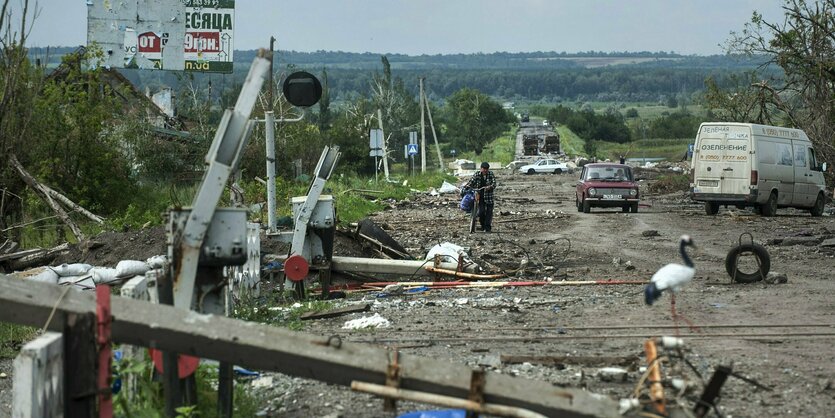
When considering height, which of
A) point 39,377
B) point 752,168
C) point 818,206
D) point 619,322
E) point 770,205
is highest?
point 39,377

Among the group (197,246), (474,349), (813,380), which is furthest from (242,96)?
(813,380)

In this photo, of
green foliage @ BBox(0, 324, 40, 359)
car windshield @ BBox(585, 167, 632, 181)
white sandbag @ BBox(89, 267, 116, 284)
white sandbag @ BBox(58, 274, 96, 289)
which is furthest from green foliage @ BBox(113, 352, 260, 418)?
car windshield @ BBox(585, 167, 632, 181)

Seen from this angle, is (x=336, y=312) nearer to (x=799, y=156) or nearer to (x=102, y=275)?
(x=102, y=275)

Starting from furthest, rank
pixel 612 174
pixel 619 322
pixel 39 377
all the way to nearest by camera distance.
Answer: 1. pixel 612 174
2. pixel 619 322
3. pixel 39 377

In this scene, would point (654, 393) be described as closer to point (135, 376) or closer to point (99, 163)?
point (135, 376)

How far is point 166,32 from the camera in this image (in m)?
38.8

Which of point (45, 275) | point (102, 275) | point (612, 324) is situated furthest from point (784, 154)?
point (45, 275)

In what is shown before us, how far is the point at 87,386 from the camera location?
18.8 feet

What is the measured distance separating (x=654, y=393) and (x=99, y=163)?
26401 mm

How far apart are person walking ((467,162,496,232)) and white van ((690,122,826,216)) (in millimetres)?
8027

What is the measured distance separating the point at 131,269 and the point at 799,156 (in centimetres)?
2297

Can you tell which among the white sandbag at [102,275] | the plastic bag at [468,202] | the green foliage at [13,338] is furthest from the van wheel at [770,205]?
the green foliage at [13,338]

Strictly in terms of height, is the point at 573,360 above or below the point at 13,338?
above

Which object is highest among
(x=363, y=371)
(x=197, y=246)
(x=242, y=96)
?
(x=242, y=96)
